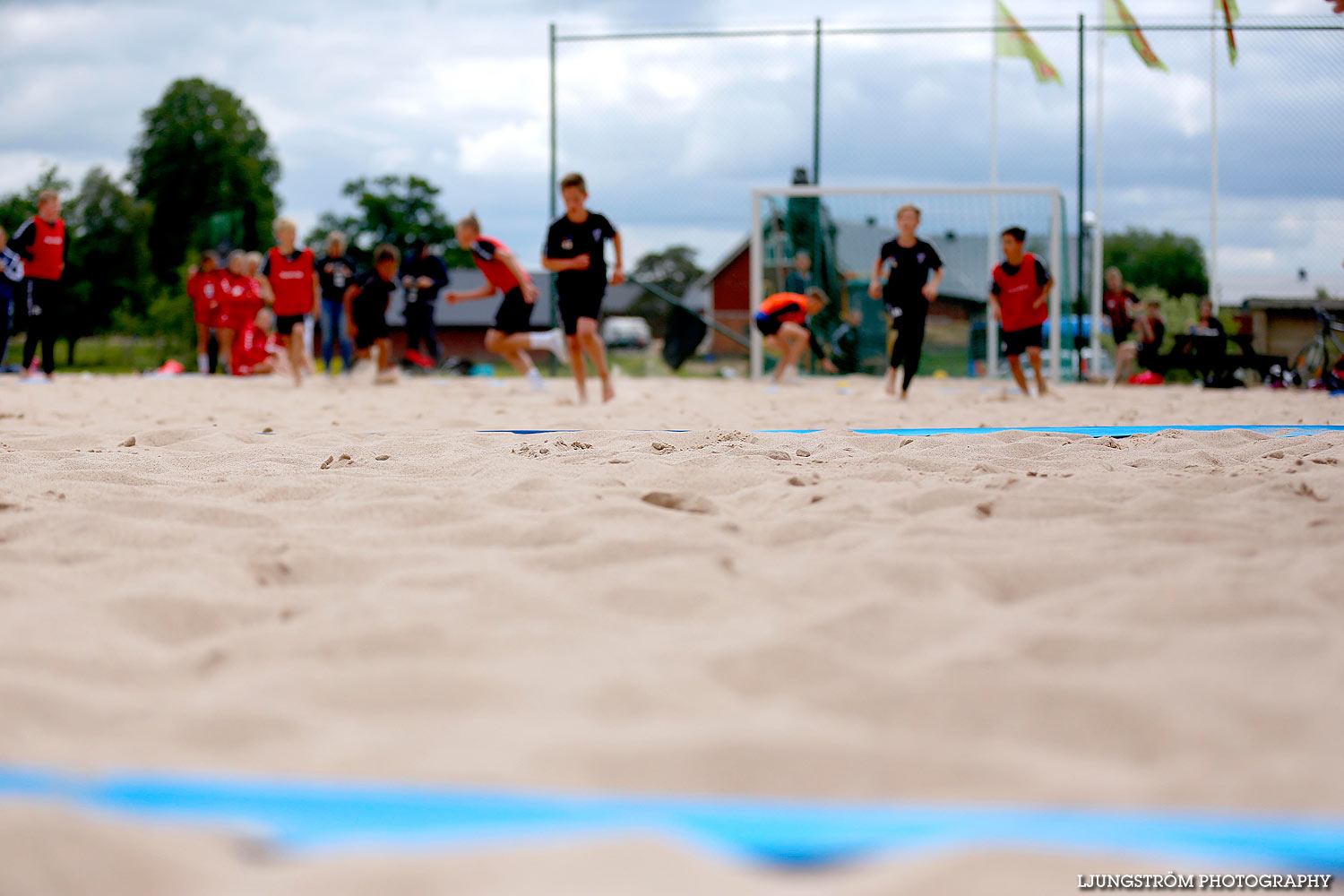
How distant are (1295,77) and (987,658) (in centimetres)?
1526

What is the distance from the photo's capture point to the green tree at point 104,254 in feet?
115

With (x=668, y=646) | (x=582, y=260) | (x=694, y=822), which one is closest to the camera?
(x=694, y=822)

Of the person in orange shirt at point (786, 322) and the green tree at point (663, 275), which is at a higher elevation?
the green tree at point (663, 275)

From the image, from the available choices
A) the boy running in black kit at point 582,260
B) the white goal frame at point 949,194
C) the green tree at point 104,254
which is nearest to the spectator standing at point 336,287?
the white goal frame at point 949,194

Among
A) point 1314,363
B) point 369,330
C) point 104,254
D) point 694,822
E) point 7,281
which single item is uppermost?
point 104,254

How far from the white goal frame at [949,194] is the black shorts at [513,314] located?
4965 mm

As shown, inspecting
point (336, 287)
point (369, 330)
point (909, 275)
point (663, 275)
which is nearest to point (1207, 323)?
point (909, 275)

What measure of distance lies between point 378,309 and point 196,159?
39.0 meters

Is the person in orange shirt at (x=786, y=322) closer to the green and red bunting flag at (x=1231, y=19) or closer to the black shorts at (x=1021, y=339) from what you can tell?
the black shorts at (x=1021, y=339)

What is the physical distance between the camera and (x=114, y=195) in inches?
1453

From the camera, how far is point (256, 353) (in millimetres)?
14875

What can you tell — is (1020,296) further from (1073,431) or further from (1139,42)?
(1139,42)

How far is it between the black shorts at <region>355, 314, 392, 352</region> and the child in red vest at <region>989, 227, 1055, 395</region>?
6.05 m

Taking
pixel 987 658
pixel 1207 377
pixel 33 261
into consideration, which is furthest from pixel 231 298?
pixel 987 658
